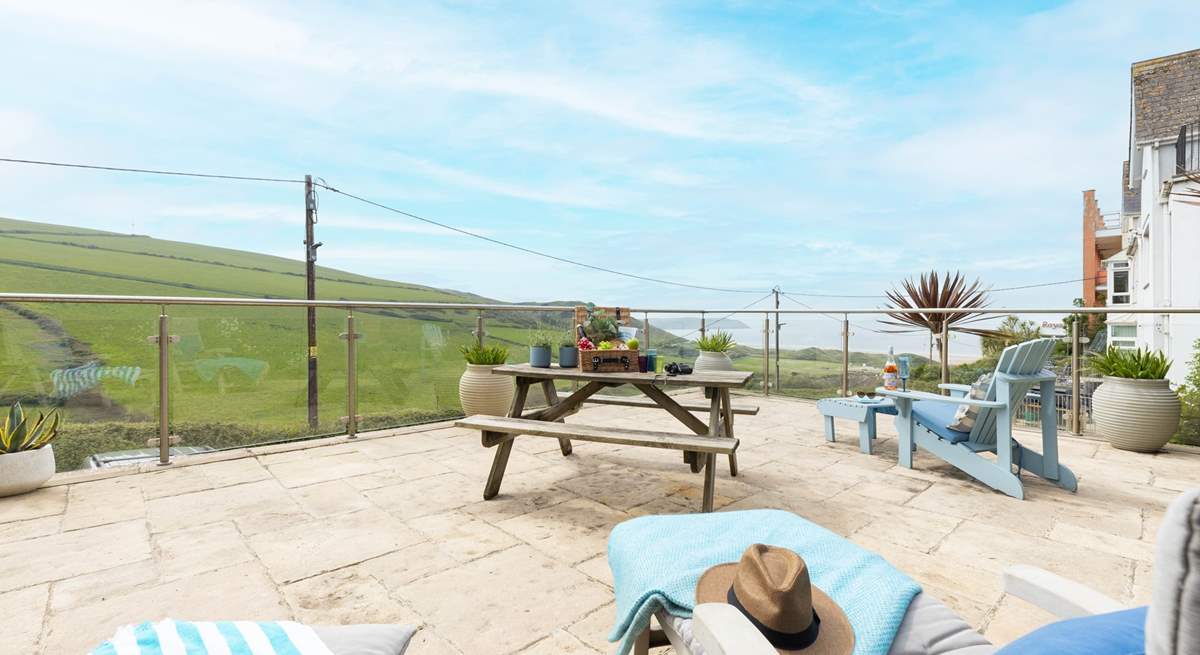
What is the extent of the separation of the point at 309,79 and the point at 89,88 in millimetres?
15299

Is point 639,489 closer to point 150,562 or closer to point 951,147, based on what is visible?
point 150,562

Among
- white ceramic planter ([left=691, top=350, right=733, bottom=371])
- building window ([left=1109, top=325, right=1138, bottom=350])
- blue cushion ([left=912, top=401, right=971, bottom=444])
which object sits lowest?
blue cushion ([left=912, top=401, right=971, bottom=444])

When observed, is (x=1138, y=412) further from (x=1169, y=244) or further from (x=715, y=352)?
(x=1169, y=244)

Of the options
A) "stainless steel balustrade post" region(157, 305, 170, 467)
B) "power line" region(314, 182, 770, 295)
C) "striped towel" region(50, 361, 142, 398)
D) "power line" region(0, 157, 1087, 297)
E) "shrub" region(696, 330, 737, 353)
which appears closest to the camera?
"striped towel" region(50, 361, 142, 398)

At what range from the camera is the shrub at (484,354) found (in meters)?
5.04

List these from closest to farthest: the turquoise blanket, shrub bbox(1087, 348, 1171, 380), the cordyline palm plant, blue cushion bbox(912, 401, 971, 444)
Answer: the turquoise blanket
blue cushion bbox(912, 401, 971, 444)
shrub bbox(1087, 348, 1171, 380)
the cordyline palm plant

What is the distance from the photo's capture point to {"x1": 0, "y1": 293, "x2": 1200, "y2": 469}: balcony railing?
346cm

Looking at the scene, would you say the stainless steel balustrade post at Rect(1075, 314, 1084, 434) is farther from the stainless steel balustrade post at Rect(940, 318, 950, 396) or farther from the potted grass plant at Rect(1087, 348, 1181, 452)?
the stainless steel balustrade post at Rect(940, 318, 950, 396)

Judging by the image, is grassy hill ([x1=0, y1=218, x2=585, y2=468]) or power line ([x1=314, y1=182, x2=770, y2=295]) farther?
power line ([x1=314, y1=182, x2=770, y2=295])

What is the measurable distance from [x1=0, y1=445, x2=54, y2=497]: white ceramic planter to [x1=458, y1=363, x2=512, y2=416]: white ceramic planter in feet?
8.93

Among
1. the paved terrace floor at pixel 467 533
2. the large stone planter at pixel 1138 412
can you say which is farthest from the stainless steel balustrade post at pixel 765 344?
the large stone planter at pixel 1138 412

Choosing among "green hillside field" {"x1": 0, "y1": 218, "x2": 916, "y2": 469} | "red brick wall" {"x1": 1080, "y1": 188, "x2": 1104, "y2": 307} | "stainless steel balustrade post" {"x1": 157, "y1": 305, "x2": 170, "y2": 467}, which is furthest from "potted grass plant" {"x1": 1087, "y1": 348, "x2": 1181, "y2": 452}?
"red brick wall" {"x1": 1080, "y1": 188, "x2": 1104, "y2": 307}

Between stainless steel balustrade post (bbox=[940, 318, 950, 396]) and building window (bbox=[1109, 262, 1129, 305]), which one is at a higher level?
building window (bbox=[1109, 262, 1129, 305])

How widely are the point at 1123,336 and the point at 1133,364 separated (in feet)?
2.06
